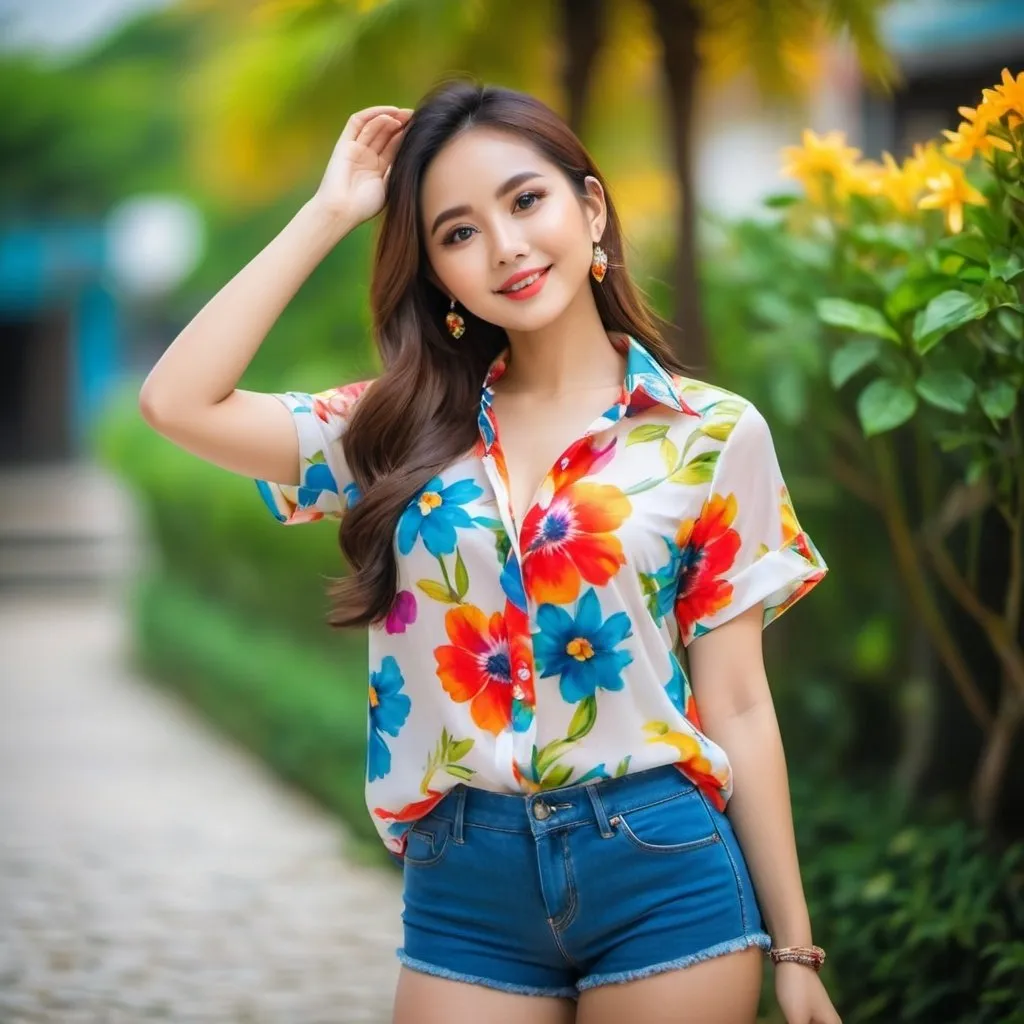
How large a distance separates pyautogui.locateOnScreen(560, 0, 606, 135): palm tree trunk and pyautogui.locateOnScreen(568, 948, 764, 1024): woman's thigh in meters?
3.43

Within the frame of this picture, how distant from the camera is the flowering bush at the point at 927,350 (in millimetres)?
2555

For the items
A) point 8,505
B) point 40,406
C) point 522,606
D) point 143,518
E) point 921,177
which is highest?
point 40,406

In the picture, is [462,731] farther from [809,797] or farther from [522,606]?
[809,797]

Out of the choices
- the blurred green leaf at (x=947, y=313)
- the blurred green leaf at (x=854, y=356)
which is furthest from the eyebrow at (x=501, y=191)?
the blurred green leaf at (x=854, y=356)

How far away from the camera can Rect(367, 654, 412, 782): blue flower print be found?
2.08m

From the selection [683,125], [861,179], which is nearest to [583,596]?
[861,179]

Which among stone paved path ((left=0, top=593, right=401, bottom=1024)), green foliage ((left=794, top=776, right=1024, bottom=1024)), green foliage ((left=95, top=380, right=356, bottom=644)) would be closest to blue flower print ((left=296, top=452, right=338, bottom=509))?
green foliage ((left=794, top=776, right=1024, bottom=1024))

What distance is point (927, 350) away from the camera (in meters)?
2.61

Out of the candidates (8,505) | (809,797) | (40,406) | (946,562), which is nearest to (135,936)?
(809,797)

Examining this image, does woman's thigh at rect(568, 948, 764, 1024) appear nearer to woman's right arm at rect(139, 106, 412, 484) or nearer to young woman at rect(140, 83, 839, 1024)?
young woman at rect(140, 83, 839, 1024)

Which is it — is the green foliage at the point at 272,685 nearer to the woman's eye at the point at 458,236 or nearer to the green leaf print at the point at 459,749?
the green leaf print at the point at 459,749

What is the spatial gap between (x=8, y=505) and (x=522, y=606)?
16.8 m

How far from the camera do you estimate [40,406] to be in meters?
21.5

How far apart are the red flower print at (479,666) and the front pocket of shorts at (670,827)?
21cm
